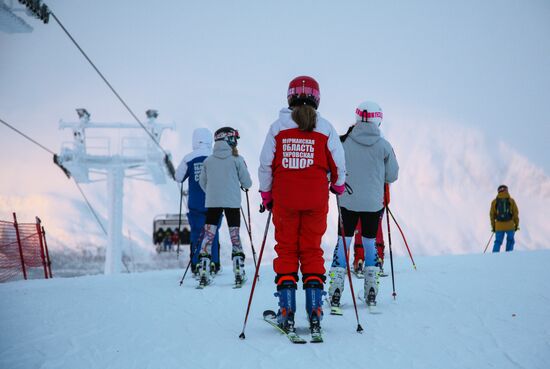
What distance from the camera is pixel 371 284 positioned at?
187 inches

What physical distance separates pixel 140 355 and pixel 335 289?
1.90 meters

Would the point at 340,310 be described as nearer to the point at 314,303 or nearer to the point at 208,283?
the point at 314,303

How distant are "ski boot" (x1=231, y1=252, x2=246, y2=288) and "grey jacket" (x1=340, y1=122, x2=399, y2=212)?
89.9 inches

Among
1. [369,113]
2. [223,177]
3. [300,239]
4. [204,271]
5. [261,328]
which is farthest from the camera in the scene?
[223,177]

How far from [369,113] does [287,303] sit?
7.14 ft

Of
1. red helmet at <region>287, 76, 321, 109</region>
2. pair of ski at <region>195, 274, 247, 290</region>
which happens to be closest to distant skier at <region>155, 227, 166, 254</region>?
pair of ski at <region>195, 274, 247, 290</region>

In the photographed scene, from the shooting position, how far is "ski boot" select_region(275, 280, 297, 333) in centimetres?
381

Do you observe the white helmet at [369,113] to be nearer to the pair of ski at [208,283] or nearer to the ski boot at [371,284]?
the ski boot at [371,284]

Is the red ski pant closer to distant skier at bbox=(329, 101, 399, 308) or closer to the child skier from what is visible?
distant skier at bbox=(329, 101, 399, 308)

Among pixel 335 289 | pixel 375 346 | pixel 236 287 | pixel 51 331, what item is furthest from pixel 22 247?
pixel 375 346

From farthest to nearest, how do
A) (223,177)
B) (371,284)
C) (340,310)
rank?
(223,177) < (371,284) < (340,310)

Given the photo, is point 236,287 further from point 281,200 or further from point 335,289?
point 281,200

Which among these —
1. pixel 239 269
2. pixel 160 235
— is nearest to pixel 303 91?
pixel 239 269

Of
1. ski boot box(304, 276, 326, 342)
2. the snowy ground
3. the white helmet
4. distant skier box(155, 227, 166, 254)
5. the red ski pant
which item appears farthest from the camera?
distant skier box(155, 227, 166, 254)
